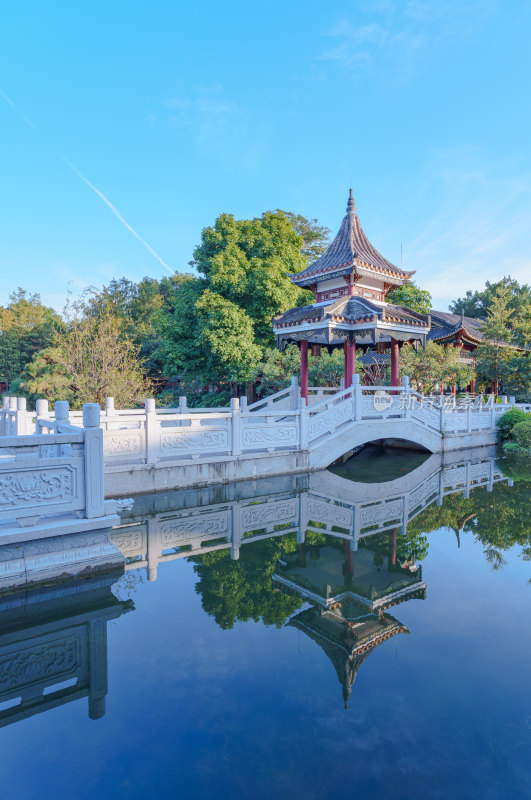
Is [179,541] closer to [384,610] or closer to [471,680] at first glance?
[384,610]

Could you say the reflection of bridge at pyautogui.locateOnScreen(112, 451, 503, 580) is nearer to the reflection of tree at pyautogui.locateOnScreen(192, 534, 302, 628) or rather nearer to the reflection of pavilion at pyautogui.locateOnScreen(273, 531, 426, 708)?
the reflection of tree at pyautogui.locateOnScreen(192, 534, 302, 628)

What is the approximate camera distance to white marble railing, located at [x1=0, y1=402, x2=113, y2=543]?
3.87 meters

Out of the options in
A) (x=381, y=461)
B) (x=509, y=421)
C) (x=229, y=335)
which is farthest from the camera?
(x=229, y=335)

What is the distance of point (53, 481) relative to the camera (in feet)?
13.4

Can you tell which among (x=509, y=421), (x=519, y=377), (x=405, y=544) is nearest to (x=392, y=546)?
(x=405, y=544)

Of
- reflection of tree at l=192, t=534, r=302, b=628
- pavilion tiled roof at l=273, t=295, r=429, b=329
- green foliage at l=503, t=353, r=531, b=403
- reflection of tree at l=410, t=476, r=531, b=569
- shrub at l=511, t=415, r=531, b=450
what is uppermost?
pavilion tiled roof at l=273, t=295, r=429, b=329

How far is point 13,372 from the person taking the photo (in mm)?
30469

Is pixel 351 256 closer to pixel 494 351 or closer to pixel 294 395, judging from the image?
pixel 294 395

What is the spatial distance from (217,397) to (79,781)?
1597cm

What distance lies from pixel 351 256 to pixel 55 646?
1054cm

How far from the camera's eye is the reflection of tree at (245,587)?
3910mm

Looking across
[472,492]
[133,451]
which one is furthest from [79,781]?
[472,492]

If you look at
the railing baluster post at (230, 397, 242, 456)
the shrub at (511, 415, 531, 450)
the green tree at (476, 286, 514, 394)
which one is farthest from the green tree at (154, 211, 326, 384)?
the shrub at (511, 415, 531, 450)

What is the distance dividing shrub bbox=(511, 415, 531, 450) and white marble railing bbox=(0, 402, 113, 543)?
12.8m
